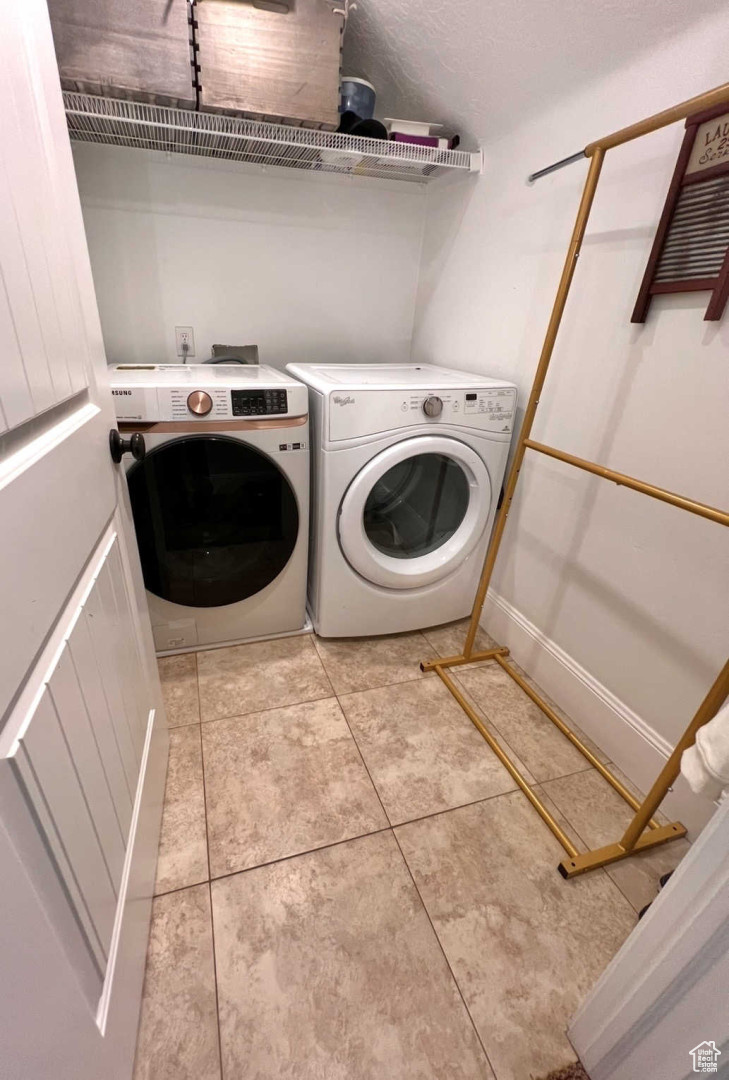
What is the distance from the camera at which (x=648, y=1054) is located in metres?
0.68

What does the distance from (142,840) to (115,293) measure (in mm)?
1856

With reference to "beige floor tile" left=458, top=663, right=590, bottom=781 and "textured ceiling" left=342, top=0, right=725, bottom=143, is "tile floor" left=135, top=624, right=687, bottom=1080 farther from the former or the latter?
"textured ceiling" left=342, top=0, right=725, bottom=143

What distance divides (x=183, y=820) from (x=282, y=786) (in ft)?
0.82

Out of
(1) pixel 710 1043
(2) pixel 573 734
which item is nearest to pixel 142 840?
(1) pixel 710 1043

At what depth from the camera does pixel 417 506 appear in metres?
1.78

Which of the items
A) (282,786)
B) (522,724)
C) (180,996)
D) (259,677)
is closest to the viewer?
(180,996)

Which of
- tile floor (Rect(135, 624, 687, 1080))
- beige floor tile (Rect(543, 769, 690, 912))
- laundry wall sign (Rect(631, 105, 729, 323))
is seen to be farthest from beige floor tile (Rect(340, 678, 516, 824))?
laundry wall sign (Rect(631, 105, 729, 323))

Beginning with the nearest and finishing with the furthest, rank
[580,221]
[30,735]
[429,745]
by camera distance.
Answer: [30,735] → [580,221] → [429,745]

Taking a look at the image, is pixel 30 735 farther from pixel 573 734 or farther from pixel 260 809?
pixel 573 734

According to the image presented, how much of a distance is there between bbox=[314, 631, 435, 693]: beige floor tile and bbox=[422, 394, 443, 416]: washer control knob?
0.88m

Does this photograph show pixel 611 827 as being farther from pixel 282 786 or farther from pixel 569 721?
pixel 282 786

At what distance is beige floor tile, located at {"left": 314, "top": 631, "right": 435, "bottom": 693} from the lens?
1.62 meters

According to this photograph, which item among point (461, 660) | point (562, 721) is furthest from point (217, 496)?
point (562, 721)

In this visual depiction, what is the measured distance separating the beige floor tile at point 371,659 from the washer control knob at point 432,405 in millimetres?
879
